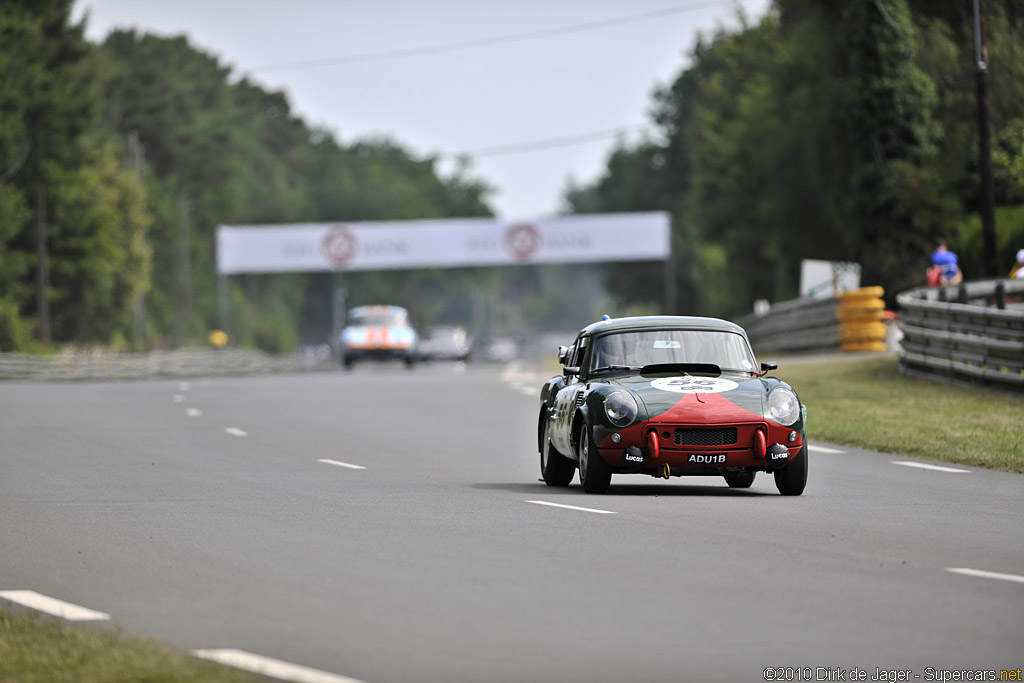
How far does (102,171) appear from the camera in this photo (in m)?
81.0

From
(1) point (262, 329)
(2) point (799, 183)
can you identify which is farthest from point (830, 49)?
(1) point (262, 329)

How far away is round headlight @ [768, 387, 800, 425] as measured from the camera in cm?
1383

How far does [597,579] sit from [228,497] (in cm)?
566

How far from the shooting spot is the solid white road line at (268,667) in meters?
6.87

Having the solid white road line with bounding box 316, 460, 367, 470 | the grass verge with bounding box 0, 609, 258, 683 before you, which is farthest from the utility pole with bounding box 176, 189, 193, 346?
the grass verge with bounding box 0, 609, 258, 683

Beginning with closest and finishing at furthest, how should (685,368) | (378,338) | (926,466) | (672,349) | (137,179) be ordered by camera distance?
(685,368)
(672,349)
(926,466)
(378,338)
(137,179)

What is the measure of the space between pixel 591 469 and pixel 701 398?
97 centimetres

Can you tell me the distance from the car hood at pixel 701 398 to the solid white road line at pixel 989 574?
4.11 metres

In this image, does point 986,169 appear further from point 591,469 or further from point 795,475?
point 591,469

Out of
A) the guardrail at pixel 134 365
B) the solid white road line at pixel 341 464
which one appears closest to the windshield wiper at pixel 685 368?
the solid white road line at pixel 341 464

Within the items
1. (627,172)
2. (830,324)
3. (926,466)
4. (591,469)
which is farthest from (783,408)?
(627,172)

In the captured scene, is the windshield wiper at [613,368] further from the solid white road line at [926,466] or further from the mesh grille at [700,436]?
the solid white road line at [926,466]

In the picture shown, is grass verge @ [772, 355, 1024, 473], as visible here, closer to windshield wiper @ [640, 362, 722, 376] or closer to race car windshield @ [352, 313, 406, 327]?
windshield wiper @ [640, 362, 722, 376]

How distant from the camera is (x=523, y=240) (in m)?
74.4
